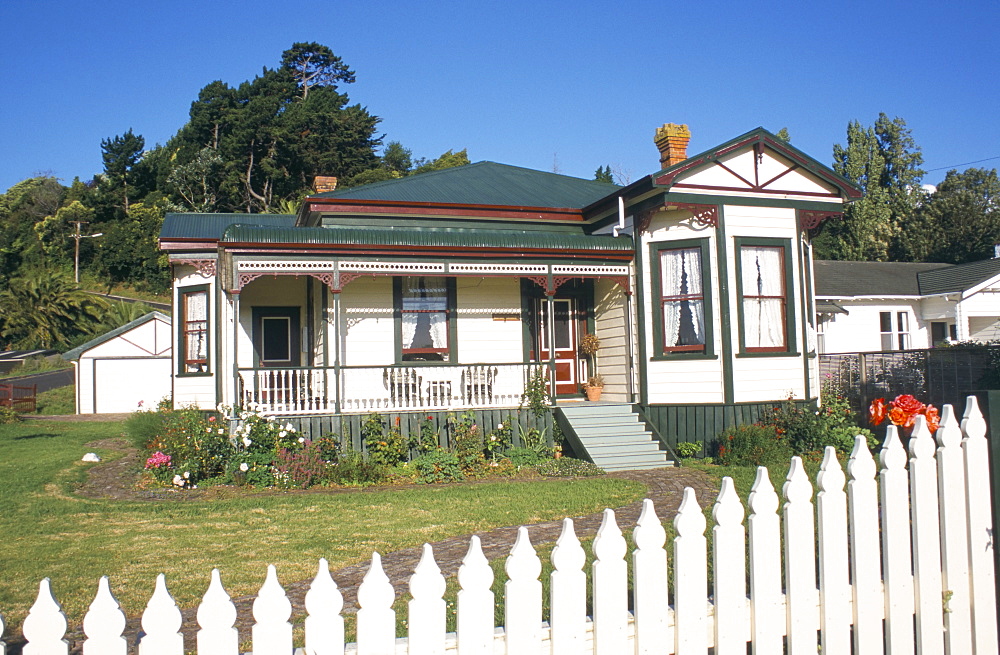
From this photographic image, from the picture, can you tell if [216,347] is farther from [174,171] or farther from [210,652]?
[174,171]

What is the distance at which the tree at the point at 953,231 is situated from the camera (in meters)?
46.6

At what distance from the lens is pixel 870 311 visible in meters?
27.5

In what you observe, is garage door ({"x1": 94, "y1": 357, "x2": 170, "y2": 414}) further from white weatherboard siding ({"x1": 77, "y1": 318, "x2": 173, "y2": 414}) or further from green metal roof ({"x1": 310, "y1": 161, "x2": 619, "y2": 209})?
green metal roof ({"x1": 310, "y1": 161, "x2": 619, "y2": 209})

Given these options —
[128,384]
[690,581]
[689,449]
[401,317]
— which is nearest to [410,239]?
[401,317]

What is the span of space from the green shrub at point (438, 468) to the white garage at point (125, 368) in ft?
63.5

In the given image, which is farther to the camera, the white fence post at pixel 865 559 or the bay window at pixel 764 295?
the bay window at pixel 764 295

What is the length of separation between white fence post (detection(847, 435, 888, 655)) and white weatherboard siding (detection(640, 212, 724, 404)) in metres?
11.5

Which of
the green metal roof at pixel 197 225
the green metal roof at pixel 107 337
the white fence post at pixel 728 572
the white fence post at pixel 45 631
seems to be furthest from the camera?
the green metal roof at pixel 107 337

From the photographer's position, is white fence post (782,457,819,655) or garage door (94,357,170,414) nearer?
white fence post (782,457,819,655)

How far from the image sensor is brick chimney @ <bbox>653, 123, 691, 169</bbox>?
16.4 m

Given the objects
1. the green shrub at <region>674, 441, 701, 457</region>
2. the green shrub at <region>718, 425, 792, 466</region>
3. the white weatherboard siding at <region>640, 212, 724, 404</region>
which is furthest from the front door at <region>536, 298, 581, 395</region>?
the green shrub at <region>718, 425, 792, 466</region>

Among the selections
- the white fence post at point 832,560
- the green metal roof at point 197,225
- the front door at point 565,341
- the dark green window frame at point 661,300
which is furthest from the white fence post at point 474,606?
the green metal roof at point 197,225

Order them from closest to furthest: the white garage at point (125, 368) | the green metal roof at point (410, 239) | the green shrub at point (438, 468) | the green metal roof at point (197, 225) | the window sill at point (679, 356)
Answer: the green shrub at point (438, 468), the green metal roof at point (410, 239), the window sill at point (679, 356), the green metal roof at point (197, 225), the white garage at point (125, 368)

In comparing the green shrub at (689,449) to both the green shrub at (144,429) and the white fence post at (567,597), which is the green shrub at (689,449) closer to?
the green shrub at (144,429)
